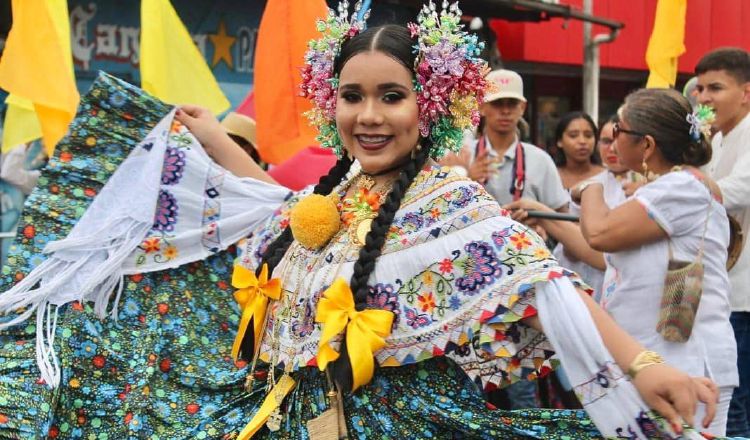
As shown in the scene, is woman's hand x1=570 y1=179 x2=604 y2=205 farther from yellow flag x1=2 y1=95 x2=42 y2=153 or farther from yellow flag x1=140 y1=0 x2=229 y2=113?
yellow flag x1=2 y1=95 x2=42 y2=153

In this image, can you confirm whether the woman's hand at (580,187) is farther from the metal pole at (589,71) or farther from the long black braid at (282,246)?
the metal pole at (589,71)

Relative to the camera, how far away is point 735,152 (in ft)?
13.0

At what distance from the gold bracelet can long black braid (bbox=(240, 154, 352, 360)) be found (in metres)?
1.02

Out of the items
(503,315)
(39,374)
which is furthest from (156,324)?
(503,315)

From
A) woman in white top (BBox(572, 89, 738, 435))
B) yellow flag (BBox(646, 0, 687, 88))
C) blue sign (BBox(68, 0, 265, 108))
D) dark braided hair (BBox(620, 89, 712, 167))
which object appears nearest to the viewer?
woman in white top (BBox(572, 89, 738, 435))

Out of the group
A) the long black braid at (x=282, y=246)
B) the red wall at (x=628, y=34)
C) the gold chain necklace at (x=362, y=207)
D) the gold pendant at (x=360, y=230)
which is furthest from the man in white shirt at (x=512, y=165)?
the red wall at (x=628, y=34)

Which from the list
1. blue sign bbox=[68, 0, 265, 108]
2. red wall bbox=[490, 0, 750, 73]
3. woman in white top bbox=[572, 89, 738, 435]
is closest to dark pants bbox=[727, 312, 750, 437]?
woman in white top bbox=[572, 89, 738, 435]

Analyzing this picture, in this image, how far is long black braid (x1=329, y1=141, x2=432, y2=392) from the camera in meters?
2.08

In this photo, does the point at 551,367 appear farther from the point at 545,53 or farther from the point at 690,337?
the point at 545,53

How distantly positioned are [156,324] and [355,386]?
0.93m

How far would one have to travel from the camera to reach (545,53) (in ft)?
32.7

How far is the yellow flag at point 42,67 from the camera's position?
12.4 feet

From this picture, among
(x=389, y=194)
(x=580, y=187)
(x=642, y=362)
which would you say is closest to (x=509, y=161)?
(x=580, y=187)

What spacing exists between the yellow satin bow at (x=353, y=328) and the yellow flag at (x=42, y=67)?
7.07 ft
